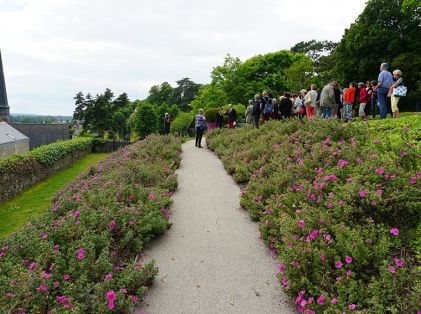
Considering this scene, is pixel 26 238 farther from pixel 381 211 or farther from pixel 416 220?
pixel 416 220

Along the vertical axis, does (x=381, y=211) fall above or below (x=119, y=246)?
above

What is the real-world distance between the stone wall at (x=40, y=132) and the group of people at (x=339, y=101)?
31596 mm

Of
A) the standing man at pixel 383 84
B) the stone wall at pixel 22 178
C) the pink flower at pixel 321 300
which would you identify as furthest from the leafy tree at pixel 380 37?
the pink flower at pixel 321 300

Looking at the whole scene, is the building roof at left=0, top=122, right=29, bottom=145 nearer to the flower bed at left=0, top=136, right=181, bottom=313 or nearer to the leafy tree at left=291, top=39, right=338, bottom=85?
the flower bed at left=0, top=136, right=181, bottom=313

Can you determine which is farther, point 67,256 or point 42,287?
point 67,256

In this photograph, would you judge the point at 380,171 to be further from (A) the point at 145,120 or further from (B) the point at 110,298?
(A) the point at 145,120

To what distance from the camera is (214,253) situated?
5.83 metres

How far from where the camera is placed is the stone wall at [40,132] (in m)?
39.8

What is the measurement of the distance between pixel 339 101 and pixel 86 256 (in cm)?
1106

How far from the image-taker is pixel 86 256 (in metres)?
4.59

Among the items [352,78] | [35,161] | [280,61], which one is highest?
[280,61]

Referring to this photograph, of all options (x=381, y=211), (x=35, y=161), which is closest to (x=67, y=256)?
(x=381, y=211)

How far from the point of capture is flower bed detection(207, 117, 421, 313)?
12.2ft

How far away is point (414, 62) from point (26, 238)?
33188 mm
